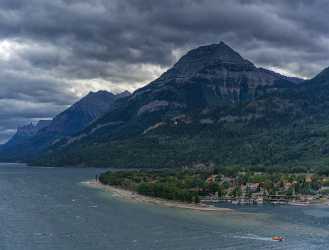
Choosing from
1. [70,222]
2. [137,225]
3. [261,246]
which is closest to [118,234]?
[137,225]

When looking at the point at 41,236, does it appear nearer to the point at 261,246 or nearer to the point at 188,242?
the point at 188,242

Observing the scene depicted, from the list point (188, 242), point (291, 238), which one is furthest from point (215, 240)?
point (291, 238)

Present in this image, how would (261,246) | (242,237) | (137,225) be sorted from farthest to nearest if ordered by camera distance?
(137,225)
(242,237)
(261,246)

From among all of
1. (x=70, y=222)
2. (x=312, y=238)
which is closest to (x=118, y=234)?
(x=70, y=222)

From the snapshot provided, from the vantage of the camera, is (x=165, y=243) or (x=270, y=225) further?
(x=270, y=225)

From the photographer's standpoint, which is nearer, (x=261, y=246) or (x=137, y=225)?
(x=261, y=246)

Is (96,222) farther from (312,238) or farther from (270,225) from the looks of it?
(312,238)

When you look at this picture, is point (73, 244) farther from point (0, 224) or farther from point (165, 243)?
point (0, 224)

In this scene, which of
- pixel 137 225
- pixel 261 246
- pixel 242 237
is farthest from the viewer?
pixel 137 225
